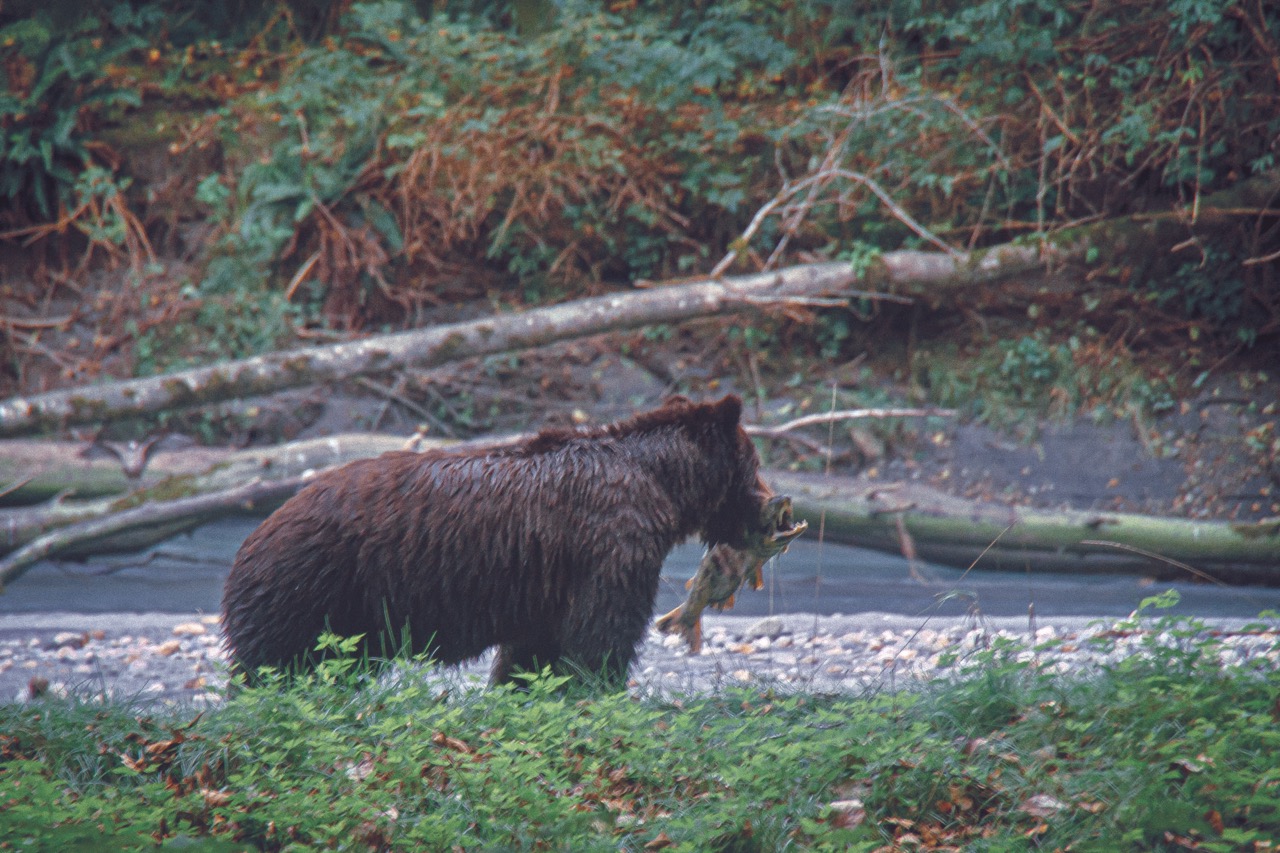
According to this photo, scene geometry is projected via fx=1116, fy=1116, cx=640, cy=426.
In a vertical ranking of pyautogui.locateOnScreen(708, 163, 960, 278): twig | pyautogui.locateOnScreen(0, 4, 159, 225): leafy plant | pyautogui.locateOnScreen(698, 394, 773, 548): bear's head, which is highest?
pyautogui.locateOnScreen(0, 4, 159, 225): leafy plant

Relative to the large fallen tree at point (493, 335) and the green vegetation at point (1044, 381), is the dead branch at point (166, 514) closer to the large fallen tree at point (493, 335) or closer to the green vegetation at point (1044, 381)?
the large fallen tree at point (493, 335)

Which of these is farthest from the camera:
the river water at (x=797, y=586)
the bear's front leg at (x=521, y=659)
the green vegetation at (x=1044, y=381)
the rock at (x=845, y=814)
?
the green vegetation at (x=1044, y=381)

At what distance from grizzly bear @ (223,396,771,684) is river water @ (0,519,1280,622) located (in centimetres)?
328

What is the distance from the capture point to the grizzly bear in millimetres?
4262

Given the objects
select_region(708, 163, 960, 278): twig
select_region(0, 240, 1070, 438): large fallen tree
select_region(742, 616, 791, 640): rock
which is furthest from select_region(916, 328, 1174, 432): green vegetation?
select_region(742, 616, 791, 640): rock

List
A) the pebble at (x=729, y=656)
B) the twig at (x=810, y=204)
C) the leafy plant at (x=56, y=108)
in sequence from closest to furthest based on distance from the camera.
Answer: the pebble at (x=729, y=656) < the twig at (x=810, y=204) < the leafy plant at (x=56, y=108)

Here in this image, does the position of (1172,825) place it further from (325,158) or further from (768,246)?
(325,158)

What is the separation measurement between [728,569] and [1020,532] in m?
3.63

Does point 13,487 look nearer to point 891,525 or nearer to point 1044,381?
point 891,525

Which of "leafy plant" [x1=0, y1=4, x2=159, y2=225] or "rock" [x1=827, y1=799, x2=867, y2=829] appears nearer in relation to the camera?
"rock" [x1=827, y1=799, x2=867, y2=829]

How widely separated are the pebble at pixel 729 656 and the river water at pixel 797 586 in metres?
0.49

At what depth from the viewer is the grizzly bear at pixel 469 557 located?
4.26m

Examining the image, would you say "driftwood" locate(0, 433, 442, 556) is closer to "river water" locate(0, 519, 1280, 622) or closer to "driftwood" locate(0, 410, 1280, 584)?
"driftwood" locate(0, 410, 1280, 584)

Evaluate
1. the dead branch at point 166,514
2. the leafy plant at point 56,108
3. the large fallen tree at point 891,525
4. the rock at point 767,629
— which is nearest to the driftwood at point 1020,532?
the large fallen tree at point 891,525
